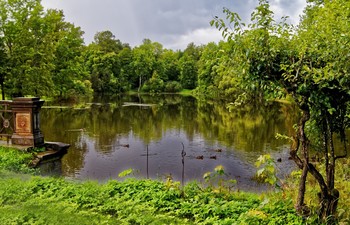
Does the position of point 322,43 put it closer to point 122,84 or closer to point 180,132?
point 180,132

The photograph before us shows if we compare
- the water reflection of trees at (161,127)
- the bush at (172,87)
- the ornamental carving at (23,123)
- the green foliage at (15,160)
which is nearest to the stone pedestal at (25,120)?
the ornamental carving at (23,123)

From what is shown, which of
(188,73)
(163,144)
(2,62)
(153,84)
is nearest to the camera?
(163,144)

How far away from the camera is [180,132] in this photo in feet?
61.4

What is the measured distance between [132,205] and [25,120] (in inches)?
251

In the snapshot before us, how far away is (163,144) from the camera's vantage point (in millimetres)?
15375

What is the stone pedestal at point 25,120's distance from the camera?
33.0 feet

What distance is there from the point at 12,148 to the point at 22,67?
9.48 metres

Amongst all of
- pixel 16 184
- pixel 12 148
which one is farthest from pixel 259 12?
pixel 12 148

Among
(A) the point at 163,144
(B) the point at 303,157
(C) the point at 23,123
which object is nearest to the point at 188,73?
(A) the point at 163,144

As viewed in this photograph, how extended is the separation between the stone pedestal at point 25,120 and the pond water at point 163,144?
129 centimetres

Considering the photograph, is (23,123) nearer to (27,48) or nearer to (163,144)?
(163,144)

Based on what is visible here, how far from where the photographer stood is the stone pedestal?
1005 cm

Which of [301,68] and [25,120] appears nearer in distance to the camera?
[301,68]

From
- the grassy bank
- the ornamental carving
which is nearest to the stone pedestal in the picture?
the ornamental carving
